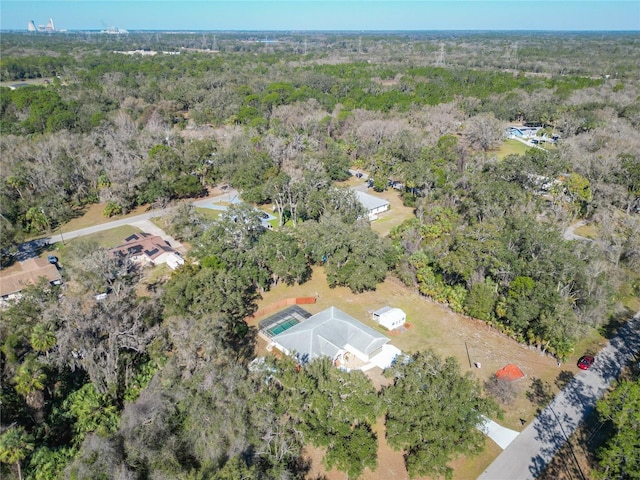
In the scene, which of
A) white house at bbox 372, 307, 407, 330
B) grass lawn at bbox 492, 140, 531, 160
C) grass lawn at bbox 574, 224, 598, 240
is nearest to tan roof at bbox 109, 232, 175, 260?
white house at bbox 372, 307, 407, 330

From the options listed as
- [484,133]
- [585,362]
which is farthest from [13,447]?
[484,133]

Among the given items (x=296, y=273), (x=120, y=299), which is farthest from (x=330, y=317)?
(x=120, y=299)

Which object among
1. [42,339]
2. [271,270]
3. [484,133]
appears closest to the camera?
[42,339]

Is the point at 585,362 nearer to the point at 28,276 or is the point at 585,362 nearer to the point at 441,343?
the point at 441,343

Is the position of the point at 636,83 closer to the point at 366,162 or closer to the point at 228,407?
the point at 366,162

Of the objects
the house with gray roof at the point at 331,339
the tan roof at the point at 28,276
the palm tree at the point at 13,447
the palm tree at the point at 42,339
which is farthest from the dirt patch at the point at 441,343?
the tan roof at the point at 28,276
